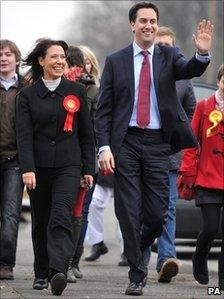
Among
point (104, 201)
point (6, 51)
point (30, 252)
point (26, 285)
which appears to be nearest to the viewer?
point (26, 285)

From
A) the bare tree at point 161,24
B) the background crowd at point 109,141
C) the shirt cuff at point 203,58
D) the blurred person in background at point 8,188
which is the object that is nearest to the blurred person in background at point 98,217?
the blurred person in background at point 8,188

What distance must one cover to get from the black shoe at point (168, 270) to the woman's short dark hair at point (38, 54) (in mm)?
1981

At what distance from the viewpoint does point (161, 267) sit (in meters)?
10.3

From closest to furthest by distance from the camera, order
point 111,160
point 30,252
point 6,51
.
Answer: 1. point 111,160
2. point 6,51
3. point 30,252

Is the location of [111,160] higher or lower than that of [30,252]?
higher

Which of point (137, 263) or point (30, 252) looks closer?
point (137, 263)

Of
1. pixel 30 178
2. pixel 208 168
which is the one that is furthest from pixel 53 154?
pixel 208 168

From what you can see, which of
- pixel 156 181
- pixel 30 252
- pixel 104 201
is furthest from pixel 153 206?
pixel 30 252

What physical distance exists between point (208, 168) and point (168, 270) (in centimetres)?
106

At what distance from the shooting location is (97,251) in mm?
13039

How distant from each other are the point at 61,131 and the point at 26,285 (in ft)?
4.78

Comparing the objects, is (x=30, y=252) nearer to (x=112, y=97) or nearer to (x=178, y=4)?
(x=112, y=97)

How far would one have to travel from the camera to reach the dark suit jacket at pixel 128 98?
29.7 feet

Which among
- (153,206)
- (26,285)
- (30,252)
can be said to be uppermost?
(153,206)
